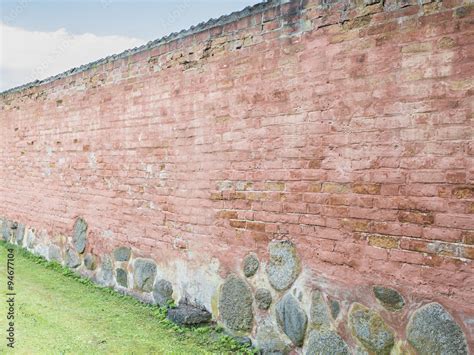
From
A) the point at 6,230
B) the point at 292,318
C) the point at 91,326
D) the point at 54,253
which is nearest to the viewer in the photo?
the point at 292,318

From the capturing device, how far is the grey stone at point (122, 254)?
5738 mm

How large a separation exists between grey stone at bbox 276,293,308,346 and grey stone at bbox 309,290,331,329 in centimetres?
9

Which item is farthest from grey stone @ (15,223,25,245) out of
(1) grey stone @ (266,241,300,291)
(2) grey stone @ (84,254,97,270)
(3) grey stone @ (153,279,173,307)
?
(1) grey stone @ (266,241,300,291)

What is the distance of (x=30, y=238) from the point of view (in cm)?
805

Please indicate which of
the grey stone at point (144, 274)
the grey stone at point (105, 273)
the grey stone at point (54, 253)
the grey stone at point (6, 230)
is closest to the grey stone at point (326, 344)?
the grey stone at point (144, 274)

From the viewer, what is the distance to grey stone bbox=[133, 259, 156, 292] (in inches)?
211

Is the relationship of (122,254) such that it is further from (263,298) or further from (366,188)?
(366,188)

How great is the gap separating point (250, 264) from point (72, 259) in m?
3.73

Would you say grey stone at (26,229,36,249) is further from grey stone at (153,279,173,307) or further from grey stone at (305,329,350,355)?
grey stone at (305,329,350,355)

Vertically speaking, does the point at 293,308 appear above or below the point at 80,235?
below

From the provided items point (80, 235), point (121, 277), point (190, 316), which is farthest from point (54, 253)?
point (190, 316)

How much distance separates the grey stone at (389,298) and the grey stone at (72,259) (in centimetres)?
478

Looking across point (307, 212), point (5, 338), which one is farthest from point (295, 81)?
point (5, 338)

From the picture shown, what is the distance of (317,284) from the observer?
12.1 feet
